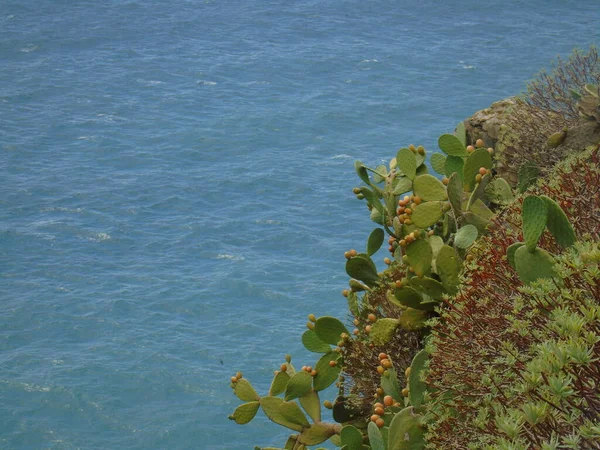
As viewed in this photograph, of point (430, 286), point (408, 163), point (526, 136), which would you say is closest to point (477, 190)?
point (408, 163)

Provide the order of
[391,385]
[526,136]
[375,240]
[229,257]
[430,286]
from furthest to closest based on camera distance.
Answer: [229,257] → [526,136] → [375,240] → [430,286] → [391,385]

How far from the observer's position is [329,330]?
10.1 feet

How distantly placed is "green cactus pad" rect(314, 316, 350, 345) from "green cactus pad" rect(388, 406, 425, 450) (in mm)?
772

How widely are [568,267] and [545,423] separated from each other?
0.44 metres

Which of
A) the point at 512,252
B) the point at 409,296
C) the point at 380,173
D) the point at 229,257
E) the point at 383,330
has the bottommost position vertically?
the point at 229,257

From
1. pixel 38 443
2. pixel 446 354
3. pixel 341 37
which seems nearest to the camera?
pixel 446 354

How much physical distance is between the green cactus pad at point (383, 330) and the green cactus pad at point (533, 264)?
874 mm

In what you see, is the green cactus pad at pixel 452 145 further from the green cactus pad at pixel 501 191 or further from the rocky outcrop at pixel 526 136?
the rocky outcrop at pixel 526 136

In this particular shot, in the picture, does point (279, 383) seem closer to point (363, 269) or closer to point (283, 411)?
point (283, 411)

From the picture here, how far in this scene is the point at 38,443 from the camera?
9.63 metres

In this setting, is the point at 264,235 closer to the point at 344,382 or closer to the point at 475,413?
the point at 344,382

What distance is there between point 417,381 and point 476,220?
86 cm

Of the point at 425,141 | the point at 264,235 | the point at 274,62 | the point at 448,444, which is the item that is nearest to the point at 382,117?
the point at 425,141

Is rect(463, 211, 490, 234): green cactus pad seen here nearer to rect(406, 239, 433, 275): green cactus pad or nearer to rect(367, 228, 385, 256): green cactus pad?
rect(406, 239, 433, 275): green cactus pad
